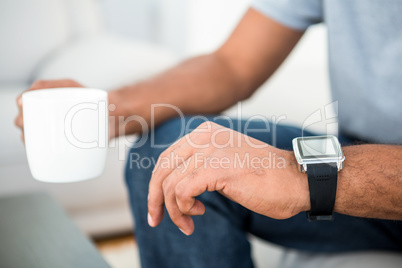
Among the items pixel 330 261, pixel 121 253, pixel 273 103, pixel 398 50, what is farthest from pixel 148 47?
pixel 330 261

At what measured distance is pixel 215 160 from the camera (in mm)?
575

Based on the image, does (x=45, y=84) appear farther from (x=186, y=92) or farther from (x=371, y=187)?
(x=371, y=187)

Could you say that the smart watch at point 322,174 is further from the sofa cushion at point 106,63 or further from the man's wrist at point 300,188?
the sofa cushion at point 106,63

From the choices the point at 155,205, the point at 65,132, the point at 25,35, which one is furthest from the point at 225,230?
the point at 25,35

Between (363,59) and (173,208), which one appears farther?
(363,59)

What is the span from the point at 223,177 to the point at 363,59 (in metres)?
0.51

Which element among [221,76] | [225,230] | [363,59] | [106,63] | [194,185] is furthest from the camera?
[106,63]

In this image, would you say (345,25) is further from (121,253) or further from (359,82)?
(121,253)

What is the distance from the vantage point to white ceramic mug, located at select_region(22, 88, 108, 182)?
0.58 m

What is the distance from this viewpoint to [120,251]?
1526 mm

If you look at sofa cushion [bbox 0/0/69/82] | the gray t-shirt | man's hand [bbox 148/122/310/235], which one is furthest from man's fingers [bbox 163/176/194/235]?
sofa cushion [bbox 0/0/69/82]

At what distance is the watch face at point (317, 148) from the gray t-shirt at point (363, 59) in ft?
0.95

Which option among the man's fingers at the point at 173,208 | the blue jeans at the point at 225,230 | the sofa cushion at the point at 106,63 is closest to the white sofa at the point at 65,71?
the sofa cushion at the point at 106,63

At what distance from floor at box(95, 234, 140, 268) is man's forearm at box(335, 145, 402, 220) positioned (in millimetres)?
987
